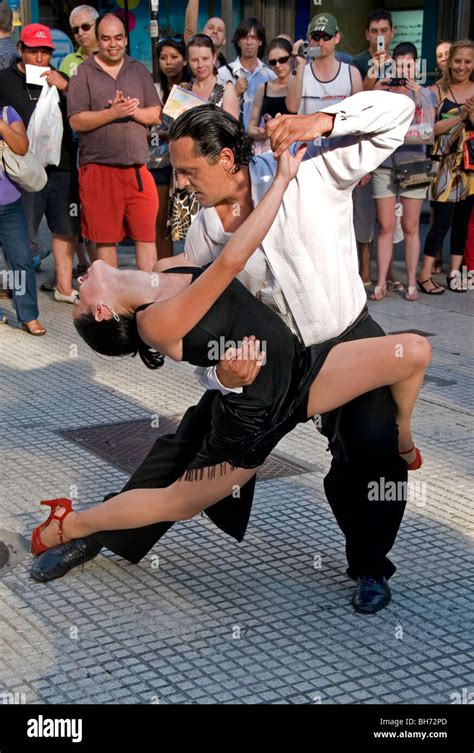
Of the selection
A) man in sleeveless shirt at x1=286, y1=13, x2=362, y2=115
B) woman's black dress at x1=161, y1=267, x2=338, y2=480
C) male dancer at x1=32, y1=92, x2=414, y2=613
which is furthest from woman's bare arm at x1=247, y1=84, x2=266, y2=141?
woman's black dress at x1=161, y1=267, x2=338, y2=480

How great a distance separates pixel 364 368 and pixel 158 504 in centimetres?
87

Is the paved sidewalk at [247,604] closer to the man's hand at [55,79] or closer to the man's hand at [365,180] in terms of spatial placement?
the man's hand at [365,180]

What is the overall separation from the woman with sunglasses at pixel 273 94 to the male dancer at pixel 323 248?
18.2 ft

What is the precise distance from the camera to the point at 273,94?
9.20m

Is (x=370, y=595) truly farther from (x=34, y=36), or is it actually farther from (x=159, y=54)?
(x=159, y=54)

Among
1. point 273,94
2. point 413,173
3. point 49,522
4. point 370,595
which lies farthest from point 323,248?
point 273,94

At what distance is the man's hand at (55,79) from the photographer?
824 cm

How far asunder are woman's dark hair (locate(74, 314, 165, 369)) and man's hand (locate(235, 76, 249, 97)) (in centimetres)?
631

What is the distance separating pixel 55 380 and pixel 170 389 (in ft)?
2.42

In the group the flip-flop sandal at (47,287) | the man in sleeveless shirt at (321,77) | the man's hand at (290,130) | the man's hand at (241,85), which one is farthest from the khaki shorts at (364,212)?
the man's hand at (290,130)

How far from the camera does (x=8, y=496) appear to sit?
16.2 ft

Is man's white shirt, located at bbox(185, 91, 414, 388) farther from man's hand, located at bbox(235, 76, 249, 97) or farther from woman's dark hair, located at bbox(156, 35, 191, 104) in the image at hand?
man's hand, located at bbox(235, 76, 249, 97)
